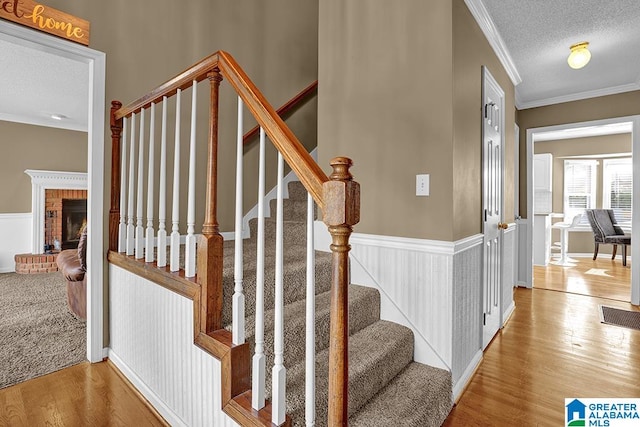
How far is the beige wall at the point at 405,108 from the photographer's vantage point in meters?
1.93

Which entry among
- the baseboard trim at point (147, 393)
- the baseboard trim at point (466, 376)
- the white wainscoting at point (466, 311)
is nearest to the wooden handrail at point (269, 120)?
the white wainscoting at point (466, 311)

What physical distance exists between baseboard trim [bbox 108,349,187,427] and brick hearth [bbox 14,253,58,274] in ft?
14.1

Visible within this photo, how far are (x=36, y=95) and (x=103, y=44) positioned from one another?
11.1 feet

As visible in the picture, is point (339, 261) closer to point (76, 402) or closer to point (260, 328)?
point (260, 328)

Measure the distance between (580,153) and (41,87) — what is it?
9421 mm

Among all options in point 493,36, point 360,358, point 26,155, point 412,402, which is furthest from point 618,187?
point 26,155

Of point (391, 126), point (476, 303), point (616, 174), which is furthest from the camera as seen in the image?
point (616, 174)

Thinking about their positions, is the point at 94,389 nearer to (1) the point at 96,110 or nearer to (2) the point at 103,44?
(1) the point at 96,110

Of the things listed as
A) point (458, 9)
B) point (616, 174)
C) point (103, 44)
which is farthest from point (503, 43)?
point (616, 174)

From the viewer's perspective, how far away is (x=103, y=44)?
2.20 metres

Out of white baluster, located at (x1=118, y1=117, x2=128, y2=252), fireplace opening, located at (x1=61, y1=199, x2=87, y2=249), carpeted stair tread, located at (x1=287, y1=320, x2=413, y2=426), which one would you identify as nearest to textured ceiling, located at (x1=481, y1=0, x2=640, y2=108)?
carpeted stair tread, located at (x1=287, y1=320, x2=413, y2=426)

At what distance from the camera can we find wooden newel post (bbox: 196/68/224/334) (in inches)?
55.9

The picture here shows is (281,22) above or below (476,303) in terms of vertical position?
above

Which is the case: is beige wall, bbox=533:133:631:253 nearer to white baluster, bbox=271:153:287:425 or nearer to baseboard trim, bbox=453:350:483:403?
baseboard trim, bbox=453:350:483:403
